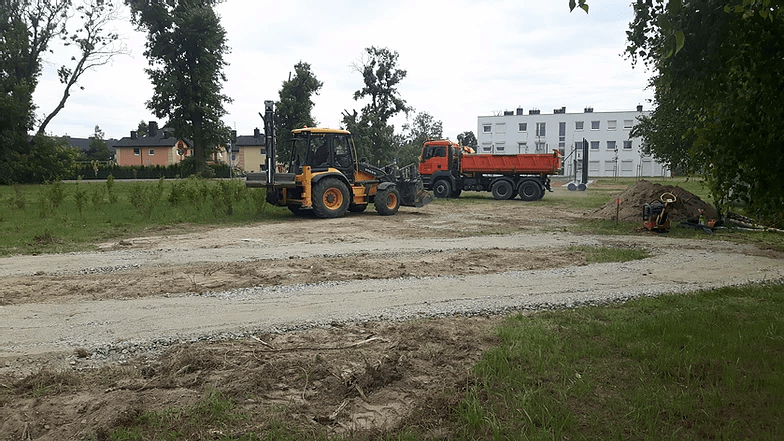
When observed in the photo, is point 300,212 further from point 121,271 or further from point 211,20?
point 211,20

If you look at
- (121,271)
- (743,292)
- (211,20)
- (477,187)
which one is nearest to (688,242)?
(743,292)

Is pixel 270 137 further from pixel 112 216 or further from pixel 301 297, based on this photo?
pixel 301 297

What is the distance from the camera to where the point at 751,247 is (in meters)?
11.3

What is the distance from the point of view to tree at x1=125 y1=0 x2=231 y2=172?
140 feet

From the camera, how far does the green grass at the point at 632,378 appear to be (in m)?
3.47

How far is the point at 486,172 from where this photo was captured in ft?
90.5

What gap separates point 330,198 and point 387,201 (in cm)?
209

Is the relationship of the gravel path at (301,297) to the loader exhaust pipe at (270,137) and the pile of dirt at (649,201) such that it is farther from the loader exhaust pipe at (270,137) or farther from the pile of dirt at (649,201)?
the loader exhaust pipe at (270,137)

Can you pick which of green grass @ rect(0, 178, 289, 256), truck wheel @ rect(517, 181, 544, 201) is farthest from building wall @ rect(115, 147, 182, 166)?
truck wheel @ rect(517, 181, 544, 201)

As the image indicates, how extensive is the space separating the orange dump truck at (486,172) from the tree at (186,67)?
75.0 ft

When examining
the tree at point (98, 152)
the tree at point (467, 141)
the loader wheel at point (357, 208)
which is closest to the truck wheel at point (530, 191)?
the tree at point (467, 141)

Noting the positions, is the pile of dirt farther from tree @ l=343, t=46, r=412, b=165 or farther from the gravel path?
tree @ l=343, t=46, r=412, b=165

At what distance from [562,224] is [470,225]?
2.66 meters

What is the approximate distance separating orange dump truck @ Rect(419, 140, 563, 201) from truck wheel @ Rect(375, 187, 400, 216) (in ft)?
30.8
